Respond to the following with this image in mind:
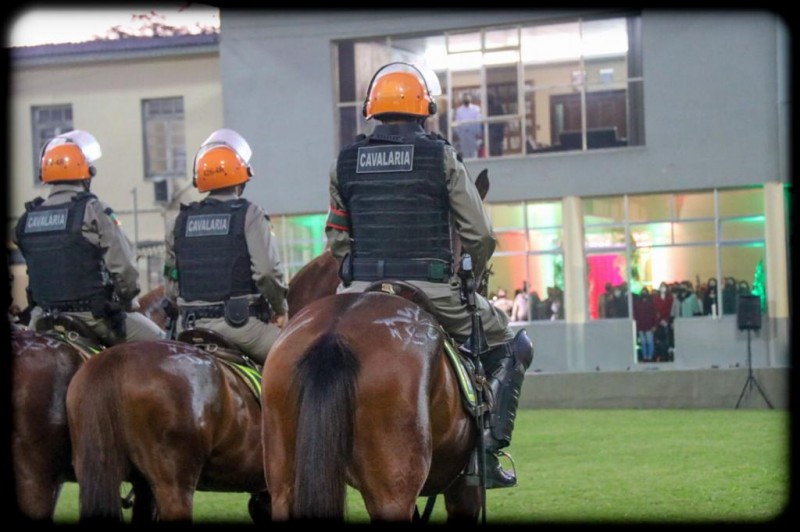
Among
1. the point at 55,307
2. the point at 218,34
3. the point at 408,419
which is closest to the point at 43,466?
the point at 55,307

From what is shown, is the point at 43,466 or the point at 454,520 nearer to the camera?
the point at 454,520

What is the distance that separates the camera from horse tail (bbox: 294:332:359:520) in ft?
23.0

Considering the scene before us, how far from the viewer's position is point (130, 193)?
39.1m

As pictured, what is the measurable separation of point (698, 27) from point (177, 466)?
2413 cm

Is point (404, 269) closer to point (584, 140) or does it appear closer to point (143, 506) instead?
point (143, 506)

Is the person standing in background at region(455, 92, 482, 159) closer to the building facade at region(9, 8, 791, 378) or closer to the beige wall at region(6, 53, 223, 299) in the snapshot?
the building facade at region(9, 8, 791, 378)

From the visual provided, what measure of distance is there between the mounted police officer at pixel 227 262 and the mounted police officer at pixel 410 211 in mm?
1710

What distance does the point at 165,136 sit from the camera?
38781 mm

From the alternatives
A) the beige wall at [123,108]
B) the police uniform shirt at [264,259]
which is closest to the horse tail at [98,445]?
the police uniform shirt at [264,259]

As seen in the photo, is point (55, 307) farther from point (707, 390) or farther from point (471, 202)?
point (707, 390)

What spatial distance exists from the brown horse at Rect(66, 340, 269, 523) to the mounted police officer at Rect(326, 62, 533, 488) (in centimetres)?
147

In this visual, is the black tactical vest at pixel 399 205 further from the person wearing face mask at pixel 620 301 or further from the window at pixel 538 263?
the window at pixel 538 263

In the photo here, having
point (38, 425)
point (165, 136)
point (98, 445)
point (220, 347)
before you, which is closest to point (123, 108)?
point (165, 136)

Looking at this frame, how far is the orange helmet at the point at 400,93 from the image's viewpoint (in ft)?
28.3
